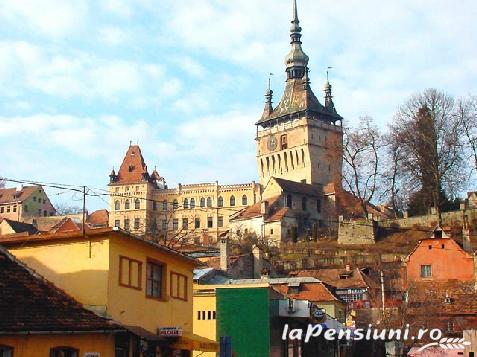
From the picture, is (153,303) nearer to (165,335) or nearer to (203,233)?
(165,335)

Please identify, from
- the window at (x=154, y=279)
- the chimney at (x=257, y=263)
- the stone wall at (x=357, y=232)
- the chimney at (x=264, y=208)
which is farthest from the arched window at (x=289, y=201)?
the window at (x=154, y=279)

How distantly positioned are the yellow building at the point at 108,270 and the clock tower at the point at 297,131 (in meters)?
90.1

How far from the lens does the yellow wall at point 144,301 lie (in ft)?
70.4

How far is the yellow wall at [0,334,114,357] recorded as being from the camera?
17625mm

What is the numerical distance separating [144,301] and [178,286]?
10.6ft

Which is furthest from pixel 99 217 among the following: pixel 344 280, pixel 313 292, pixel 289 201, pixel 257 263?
pixel 313 292

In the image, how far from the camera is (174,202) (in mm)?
121688

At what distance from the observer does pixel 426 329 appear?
43.4 metres

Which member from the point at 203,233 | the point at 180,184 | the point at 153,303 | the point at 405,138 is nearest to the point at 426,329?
the point at 153,303

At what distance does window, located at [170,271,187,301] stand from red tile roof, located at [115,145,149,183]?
99.3m

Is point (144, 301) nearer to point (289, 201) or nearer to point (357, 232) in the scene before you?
point (357, 232)

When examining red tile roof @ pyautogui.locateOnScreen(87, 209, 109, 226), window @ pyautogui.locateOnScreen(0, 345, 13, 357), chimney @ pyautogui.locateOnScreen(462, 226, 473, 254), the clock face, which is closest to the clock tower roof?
the clock face

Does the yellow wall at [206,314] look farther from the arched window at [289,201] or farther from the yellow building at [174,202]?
the yellow building at [174,202]

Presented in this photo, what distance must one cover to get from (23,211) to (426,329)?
95304mm
